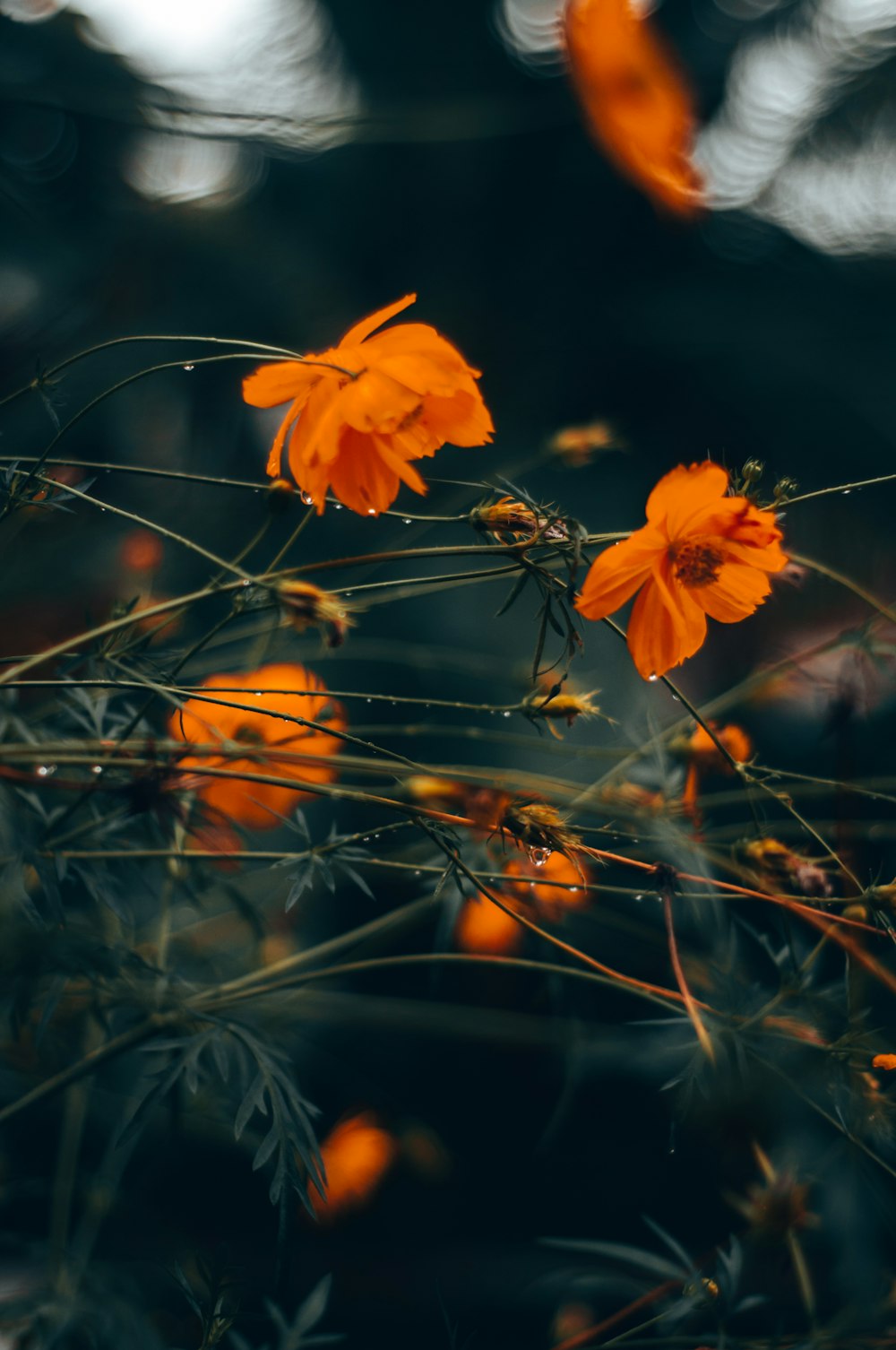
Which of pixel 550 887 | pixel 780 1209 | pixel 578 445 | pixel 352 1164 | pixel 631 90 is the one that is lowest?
pixel 352 1164

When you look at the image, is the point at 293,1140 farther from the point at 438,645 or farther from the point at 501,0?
the point at 501,0

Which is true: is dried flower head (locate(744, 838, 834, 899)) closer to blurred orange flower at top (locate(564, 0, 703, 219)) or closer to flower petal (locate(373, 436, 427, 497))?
flower petal (locate(373, 436, 427, 497))

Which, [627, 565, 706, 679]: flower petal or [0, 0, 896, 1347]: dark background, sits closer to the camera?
[627, 565, 706, 679]: flower petal

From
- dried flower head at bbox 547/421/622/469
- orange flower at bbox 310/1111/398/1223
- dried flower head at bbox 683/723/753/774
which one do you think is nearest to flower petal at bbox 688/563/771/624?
dried flower head at bbox 683/723/753/774

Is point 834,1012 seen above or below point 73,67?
below

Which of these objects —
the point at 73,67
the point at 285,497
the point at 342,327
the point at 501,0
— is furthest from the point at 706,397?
the point at 285,497

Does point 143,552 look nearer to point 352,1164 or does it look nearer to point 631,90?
point 352,1164

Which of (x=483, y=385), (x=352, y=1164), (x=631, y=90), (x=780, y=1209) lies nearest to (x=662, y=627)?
(x=780, y=1209)
